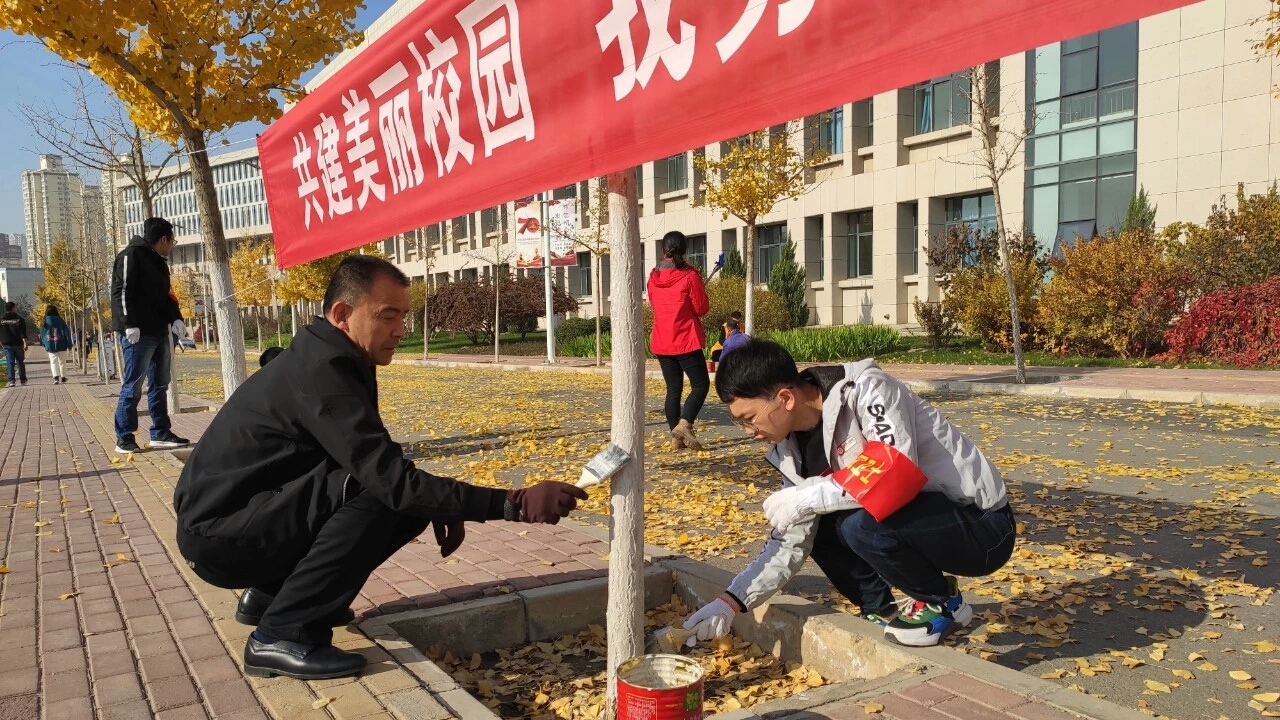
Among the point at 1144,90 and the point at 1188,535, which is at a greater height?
the point at 1144,90

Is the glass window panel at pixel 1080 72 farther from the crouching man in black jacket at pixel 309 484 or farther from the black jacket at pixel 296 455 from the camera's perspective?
the black jacket at pixel 296 455

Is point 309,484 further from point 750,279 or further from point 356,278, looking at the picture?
point 750,279

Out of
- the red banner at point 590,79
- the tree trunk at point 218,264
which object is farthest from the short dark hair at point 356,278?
the tree trunk at point 218,264

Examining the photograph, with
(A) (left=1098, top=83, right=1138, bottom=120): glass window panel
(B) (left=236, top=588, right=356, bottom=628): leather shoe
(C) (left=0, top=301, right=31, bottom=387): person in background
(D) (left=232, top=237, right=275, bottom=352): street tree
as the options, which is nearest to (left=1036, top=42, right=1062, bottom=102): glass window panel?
(A) (left=1098, top=83, right=1138, bottom=120): glass window panel

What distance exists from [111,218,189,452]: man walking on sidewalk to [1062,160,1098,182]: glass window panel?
20.2 metres

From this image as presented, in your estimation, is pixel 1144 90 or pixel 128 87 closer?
pixel 128 87

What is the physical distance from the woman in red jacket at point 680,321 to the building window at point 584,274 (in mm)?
32592

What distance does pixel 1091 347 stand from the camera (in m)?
16.7

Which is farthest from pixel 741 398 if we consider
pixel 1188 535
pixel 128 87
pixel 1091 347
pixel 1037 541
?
pixel 1091 347

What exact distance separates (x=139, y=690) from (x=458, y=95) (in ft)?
6.92

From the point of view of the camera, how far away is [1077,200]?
21.3 m

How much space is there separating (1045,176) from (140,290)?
20.6 meters

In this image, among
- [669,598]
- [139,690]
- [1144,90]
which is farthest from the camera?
[1144,90]

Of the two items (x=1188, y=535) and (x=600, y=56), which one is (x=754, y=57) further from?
(x=1188, y=535)
